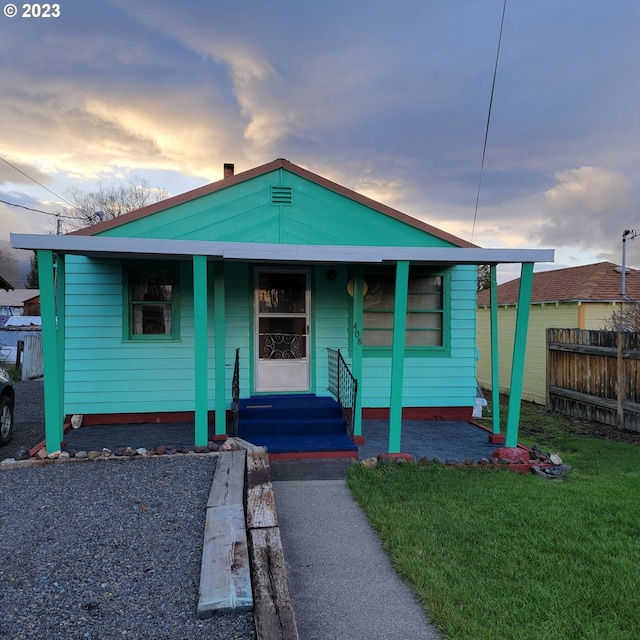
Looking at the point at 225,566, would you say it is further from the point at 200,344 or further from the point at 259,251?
the point at 259,251

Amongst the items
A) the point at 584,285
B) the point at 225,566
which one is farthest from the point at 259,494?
the point at 584,285

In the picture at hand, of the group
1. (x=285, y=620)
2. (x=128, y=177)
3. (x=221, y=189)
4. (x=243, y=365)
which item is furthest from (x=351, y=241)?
(x=128, y=177)

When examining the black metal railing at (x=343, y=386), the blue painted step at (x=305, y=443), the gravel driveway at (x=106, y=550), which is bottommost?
the blue painted step at (x=305, y=443)

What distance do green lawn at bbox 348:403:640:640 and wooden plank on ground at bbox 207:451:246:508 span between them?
1.12 m

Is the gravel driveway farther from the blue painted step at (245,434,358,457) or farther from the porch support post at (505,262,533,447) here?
the porch support post at (505,262,533,447)

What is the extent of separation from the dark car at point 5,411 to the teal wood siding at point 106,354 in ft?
3.12

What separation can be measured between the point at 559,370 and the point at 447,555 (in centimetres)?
869

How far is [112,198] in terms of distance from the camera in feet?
113

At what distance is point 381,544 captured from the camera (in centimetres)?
350

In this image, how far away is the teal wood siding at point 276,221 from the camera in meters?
6.83

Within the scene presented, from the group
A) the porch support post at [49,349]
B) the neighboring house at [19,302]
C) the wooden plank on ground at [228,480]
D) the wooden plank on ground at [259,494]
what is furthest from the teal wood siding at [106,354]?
the neighboring house at [19,302]

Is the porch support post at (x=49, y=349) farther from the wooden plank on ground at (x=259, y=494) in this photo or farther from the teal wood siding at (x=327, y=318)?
the teal wood siding at (x=327, y=318)

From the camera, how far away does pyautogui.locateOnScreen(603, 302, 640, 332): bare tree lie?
381 inches

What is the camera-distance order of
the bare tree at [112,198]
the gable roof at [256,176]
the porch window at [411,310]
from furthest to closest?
1. the bare tree at [112,198]
2. the porch window at [411,310]
3. the gable roof at [256,176]
